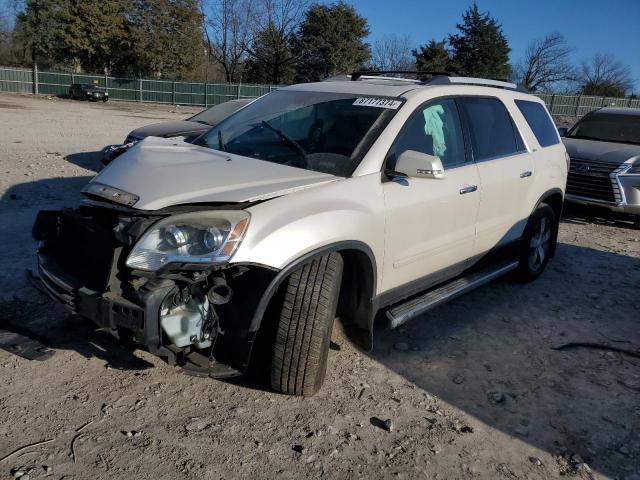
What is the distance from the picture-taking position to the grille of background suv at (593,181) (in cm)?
839

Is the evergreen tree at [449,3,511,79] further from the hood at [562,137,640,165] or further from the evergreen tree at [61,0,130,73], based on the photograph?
the hood at [562,137,640,165]

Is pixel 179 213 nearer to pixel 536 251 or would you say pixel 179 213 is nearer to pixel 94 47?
pixel 536 251

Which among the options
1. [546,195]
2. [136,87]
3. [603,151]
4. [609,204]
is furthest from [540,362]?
[136,87]

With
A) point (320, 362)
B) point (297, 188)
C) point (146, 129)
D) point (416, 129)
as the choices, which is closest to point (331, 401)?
point (320, 362)

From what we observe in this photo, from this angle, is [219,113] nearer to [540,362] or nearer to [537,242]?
[537,242]

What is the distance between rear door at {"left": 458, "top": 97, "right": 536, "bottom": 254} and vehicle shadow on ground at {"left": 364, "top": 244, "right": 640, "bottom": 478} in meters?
0.64

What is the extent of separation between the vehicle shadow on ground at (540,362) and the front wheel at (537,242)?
0.16 metres

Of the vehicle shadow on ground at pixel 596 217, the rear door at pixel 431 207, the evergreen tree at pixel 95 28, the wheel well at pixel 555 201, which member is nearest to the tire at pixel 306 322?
the rear door at pixel 431 207

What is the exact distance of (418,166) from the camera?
3.54m

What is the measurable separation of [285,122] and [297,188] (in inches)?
44.1

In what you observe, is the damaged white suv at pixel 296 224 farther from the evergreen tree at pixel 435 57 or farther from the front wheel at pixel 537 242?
the evergreen tree at pixel 435 57

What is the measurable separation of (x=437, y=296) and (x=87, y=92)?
39.0 metres

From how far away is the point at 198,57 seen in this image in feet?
156

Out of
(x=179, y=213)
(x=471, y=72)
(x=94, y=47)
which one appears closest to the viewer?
(x=179, y=213)
